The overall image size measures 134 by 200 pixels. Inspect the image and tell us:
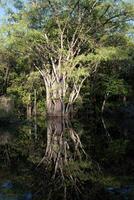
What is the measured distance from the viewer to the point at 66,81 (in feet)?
130

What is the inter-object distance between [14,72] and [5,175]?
3521 centimetres

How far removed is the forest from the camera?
1948cm

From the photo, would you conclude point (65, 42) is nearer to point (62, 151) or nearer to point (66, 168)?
point (62, 151)

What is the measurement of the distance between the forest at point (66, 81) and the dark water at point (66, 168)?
0.06 m

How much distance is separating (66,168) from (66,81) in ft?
85.4

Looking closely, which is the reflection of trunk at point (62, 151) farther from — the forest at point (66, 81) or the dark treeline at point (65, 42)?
the dark treeline at point (65, 42)

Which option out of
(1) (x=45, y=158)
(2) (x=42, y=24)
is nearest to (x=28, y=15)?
(2) (x=42, y=24)

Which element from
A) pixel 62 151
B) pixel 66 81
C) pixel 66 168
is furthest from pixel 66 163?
pixel 66 81

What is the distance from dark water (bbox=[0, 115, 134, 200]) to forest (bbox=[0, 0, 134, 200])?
0.06 meters

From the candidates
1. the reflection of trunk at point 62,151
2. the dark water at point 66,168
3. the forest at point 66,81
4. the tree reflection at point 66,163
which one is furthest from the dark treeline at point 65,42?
the tree reflection at point 66,163

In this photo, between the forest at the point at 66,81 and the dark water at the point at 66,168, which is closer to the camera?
the dark water at the point at 66,168

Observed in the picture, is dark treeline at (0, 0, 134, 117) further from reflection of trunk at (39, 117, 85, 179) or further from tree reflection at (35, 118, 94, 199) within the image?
tree reflection at (35, 118, 94, 199)

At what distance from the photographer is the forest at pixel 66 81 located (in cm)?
1948

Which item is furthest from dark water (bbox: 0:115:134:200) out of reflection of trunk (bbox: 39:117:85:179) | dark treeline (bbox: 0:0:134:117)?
dark treeline (bbox: 0:0:134:117)
